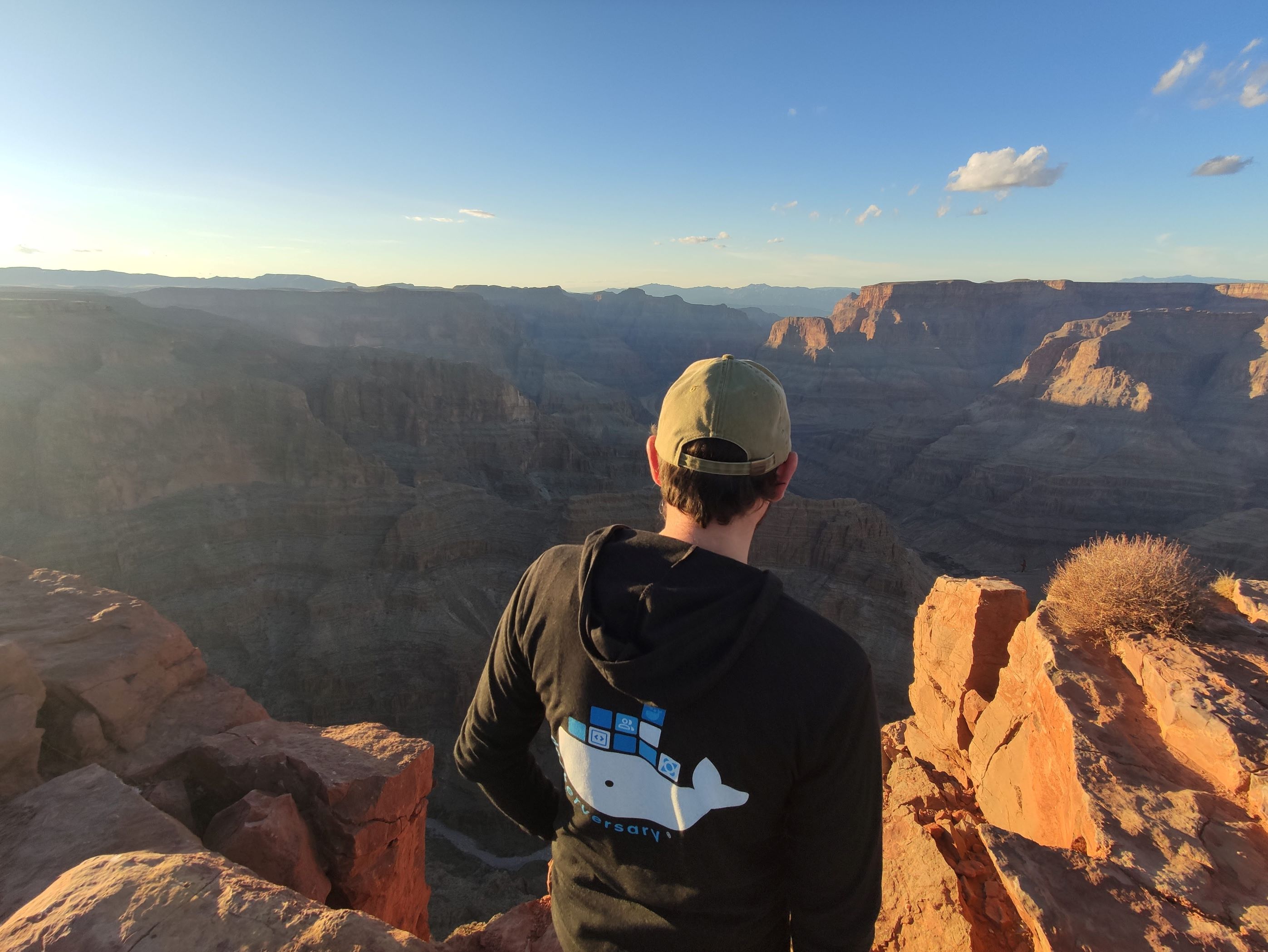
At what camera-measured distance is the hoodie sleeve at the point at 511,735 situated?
2020 mm

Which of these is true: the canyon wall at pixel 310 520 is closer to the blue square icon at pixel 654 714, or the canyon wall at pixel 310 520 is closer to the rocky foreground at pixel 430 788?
the rocky foreground at pixel 430 788

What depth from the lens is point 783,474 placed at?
1894 millimetres

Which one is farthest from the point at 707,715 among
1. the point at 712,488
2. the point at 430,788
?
the point at 430,788

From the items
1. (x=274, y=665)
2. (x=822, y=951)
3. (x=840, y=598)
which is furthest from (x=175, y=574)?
(x=822, y=951)

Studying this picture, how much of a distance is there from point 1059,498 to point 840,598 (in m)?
31.0

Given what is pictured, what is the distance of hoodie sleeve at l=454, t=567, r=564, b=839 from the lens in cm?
202

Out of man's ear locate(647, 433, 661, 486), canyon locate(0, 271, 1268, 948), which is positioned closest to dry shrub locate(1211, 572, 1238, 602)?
canyon locate(0, 271, 1268, 948)

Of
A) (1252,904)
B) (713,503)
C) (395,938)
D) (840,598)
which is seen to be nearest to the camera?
(713,503)

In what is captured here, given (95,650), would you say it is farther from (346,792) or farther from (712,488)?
(712,488)

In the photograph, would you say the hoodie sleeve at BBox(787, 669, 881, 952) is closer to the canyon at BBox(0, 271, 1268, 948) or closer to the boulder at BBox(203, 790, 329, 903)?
the canyon at BBox(0, 271, 1268, 948)

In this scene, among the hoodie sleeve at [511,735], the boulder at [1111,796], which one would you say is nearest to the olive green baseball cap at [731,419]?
the hoodie sleeve at [511,735]

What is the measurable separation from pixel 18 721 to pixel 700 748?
5.17m

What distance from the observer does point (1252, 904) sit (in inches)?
103

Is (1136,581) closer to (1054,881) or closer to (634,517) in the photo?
(1054,881)
